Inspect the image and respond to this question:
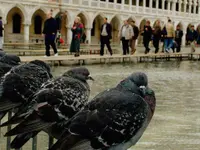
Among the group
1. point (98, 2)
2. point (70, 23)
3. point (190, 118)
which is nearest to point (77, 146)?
point (190, 118)

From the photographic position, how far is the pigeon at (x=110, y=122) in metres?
3.38

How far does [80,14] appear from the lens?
46.9m

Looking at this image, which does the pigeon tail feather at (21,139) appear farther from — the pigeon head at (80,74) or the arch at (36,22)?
the arch at (36,22)

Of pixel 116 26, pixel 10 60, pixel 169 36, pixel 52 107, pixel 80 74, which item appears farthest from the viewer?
pixel 116 26

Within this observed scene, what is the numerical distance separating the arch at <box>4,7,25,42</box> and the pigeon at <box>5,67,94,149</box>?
3634cm

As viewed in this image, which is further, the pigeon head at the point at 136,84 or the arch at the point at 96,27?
the arch at the point at 96,27

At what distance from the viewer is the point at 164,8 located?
205ft

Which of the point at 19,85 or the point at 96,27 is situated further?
the point at 96,27

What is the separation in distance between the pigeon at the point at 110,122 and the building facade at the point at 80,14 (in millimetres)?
26897

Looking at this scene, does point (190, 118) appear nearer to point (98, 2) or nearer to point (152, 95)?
point (152, 95)

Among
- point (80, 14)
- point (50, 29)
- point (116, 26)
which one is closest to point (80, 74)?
point (50, 29)

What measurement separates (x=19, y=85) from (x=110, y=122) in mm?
1089

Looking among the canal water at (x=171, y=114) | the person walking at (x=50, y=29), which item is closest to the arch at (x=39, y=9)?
the person walking at (x=50, y=29)

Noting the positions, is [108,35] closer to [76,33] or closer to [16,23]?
[76,33]
